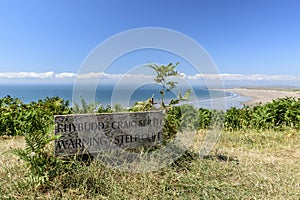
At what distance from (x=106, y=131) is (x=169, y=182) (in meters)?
1.06

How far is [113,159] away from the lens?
2654mm

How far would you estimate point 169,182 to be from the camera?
7.65ft

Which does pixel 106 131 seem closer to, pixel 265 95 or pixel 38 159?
pixel 38 159

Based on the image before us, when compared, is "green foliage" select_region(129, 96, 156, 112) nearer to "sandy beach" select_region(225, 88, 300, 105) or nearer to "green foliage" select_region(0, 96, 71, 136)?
"green foliage" select_region(0, 96, 71, 136)

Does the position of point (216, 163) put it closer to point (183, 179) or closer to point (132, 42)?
point (183, 179)

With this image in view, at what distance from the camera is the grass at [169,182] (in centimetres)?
212

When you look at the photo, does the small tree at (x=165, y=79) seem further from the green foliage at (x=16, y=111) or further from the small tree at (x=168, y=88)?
the green foliage at (x=16, y=111)

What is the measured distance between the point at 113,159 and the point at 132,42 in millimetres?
1889

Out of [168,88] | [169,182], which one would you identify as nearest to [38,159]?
[169,182]

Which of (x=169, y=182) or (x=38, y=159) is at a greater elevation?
(x=38, y=159)

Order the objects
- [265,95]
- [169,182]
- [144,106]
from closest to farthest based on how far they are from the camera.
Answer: [169,182] < [144,106] < [265,95]

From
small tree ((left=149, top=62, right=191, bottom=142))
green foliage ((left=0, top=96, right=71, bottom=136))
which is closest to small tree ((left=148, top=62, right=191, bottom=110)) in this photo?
small tree ((left=149, top=62, right=191, bottom=142))

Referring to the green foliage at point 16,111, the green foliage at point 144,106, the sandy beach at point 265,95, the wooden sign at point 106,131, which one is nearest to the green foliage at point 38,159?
the wooden sign at point 106,131

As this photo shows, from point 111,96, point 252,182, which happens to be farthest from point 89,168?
point 252,182
